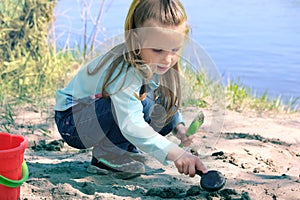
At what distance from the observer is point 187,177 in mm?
3029

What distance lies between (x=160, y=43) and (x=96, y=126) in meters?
0.59

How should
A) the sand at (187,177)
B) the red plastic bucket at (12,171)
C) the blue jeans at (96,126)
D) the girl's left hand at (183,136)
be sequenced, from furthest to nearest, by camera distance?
the girl's left hand at (183,136), the blue jeans at (96,126), the sand at (187,177), the red plastic bucket at (12,171)

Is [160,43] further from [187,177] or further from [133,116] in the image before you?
[187,177]

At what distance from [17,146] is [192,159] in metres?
0.76

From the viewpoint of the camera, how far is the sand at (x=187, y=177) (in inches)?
105

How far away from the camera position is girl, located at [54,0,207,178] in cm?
258

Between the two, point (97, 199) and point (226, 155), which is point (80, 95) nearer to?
point (97, 199)

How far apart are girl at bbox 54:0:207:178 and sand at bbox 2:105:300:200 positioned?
0.14 m

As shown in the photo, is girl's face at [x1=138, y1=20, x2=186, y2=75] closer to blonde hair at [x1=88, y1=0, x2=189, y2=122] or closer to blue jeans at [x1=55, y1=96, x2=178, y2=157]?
blonde hair at [x1=88, y1=0, x2=189, y2=122]

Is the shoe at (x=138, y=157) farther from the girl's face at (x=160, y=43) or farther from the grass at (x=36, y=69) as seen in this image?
the grass at (x=36, y=69)

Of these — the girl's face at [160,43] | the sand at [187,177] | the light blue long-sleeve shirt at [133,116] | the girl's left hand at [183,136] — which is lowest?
the sand at [187,177]

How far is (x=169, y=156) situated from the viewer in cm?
255

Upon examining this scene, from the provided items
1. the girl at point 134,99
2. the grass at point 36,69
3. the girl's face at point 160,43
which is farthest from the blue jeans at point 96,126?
the grass at point 36,69


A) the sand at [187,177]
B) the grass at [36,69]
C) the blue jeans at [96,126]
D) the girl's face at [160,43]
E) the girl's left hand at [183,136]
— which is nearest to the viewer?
the girl's face at [160,43]
